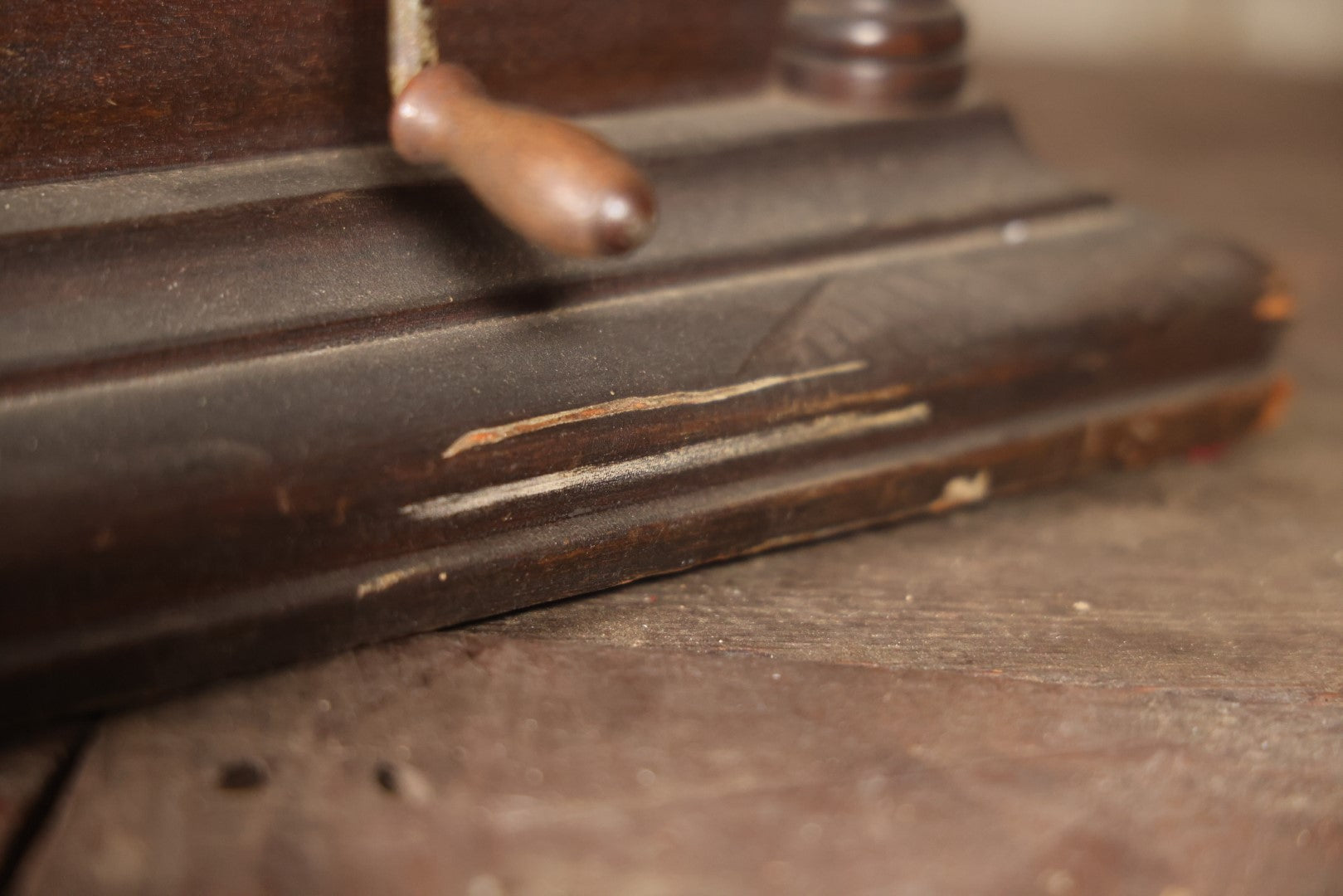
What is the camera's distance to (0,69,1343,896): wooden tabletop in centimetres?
42

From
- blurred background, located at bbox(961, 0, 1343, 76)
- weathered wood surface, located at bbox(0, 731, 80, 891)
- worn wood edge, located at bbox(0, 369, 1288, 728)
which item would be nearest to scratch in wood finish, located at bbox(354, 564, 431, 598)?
worn wood edge, located at bbox(0, 369, 1288, 728)

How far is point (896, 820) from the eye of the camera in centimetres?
45

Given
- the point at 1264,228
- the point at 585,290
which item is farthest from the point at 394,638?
the point at 1264,228

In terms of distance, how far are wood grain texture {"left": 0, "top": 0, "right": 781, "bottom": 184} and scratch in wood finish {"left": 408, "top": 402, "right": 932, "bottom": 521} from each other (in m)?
0.22

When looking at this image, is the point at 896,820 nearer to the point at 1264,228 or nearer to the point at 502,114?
the point at 502,114

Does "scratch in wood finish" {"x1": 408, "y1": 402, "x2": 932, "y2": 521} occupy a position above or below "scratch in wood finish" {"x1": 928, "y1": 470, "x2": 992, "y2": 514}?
above

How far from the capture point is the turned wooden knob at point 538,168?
1.49 ft

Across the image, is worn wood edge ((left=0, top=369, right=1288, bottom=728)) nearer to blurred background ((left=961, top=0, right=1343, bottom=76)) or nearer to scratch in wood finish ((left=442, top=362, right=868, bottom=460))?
scratch in wood finish ((left=442, top=362, right=868, bottom=460))

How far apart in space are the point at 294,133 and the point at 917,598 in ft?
1.30

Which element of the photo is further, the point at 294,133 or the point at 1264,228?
the point at 1264,228

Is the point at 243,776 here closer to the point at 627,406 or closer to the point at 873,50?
the point at 627,406

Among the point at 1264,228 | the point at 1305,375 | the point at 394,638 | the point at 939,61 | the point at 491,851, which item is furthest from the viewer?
the point at 1264,228

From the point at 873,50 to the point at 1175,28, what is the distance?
77.4 inches

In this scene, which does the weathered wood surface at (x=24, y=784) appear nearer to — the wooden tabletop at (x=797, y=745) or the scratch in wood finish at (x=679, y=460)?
the wooden tabletop at (x=797, y=745)
